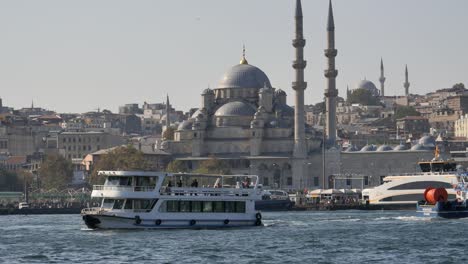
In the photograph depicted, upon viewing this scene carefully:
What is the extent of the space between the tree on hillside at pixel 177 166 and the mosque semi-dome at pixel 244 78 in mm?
12964

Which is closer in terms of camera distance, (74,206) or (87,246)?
(87,246)

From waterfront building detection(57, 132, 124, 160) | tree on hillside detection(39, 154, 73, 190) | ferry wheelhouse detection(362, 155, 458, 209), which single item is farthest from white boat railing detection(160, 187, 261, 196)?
waterfront building detection(57, 132, 124, 160)

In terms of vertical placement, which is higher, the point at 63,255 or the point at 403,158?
the point at 403,158

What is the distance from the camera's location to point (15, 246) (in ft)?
206

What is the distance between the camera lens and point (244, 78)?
154625 mm

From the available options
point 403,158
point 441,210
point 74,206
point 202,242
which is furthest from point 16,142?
point 202,242

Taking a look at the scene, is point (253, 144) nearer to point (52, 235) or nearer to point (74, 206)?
point (74, 206)

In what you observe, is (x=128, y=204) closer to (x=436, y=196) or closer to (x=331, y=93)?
(x=436, y=196)

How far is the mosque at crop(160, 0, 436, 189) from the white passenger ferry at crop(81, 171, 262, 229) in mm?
64410

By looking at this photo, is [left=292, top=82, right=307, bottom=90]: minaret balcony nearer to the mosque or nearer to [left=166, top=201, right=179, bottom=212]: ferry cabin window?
the mosque

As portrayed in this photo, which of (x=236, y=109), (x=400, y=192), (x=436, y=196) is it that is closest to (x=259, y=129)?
(x=236, y=109)

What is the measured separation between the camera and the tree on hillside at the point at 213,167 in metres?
136

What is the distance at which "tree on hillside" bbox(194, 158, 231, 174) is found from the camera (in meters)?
136

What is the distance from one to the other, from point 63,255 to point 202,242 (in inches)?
273
